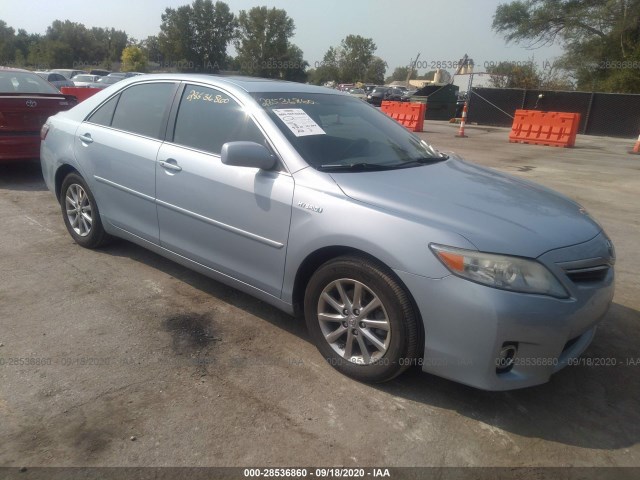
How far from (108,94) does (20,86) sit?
3943mm

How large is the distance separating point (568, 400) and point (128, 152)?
11.3 feet

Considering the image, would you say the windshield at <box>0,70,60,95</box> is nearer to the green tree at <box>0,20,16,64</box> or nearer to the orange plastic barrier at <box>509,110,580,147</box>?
the orange plastic barrier at <box>509,110,580,147</box>

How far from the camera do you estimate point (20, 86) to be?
7.35 metres

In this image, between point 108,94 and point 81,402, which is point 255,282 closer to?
point 81,402

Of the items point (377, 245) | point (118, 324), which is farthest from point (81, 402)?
point (377, 245)

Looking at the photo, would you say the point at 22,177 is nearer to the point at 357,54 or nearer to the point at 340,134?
the point at 340,134

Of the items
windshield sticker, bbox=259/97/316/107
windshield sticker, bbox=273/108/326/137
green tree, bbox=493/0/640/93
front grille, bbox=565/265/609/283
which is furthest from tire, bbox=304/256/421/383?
green tree, bbox=493/0/640/93

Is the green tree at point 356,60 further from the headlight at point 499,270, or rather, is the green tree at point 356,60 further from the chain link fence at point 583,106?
the headlight at point 499,270

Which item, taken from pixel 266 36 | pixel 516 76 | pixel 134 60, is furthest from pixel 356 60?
pixel 516 76

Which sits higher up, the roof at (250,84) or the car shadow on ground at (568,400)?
the roof at (250,84)

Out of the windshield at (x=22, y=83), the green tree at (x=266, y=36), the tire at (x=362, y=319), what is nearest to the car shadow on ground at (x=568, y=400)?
the tire at (x=362, y=319)

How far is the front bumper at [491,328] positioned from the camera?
2371 millimetres

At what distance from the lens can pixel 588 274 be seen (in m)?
2.68

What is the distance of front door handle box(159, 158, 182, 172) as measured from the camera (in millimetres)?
3553
